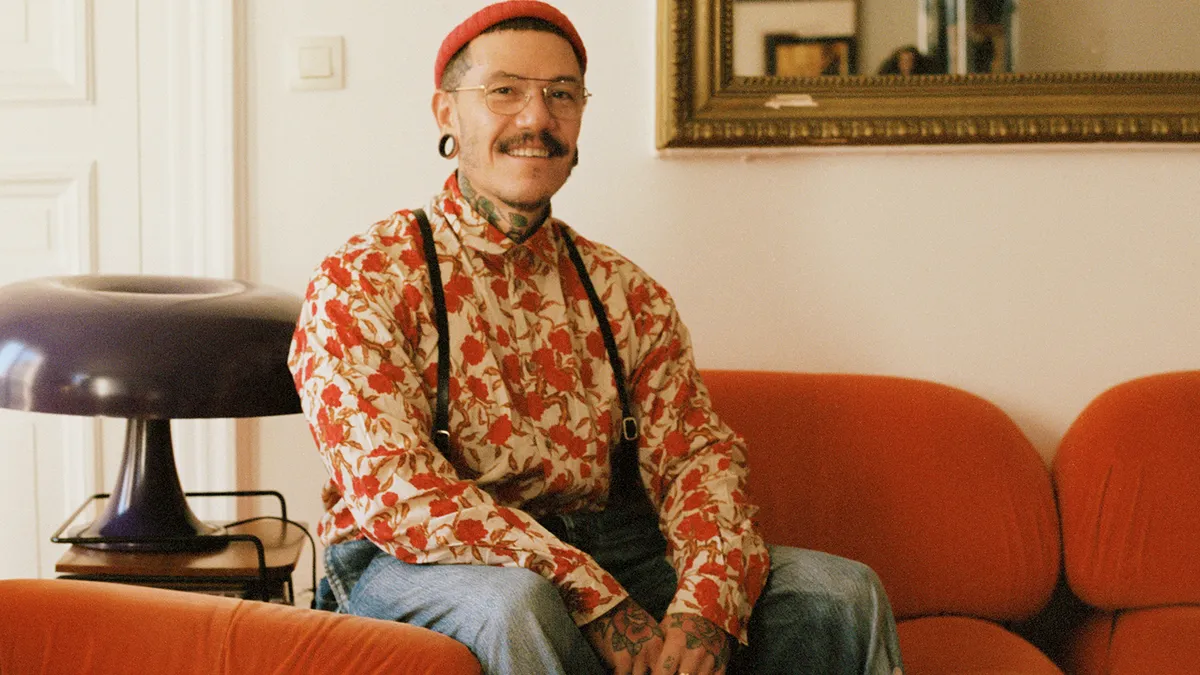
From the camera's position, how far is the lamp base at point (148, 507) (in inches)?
62.9

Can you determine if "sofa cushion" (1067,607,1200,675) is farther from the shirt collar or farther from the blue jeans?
the shirt collar

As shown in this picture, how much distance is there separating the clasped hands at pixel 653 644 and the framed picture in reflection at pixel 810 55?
1085 millimetres

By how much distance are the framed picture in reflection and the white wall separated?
15 cm

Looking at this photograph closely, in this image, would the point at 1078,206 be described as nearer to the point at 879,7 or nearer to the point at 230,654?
the point at 879,7

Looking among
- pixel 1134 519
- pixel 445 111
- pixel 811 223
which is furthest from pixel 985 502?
pixel 445 111

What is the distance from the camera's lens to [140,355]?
4.75 ft

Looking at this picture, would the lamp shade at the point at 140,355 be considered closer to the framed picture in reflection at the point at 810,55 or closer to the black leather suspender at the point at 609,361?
the black leather suspender at the point at 609,361

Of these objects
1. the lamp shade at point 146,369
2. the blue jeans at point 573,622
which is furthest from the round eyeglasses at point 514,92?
the blue jeans at point 573,622

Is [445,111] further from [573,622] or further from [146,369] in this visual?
[573,622]

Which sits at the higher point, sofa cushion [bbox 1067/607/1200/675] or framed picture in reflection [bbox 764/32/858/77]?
framed picture in reflection [bbox 764/32/858/77]

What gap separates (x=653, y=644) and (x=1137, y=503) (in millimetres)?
980

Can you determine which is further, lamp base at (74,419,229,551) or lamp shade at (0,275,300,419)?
lamp base at (74,419,229,551)

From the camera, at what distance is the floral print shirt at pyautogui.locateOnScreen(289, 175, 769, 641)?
1.32m

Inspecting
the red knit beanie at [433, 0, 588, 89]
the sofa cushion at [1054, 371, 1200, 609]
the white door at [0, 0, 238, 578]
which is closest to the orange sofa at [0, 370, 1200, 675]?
the sofa cushion at [1054, 371, 1200, 609]
